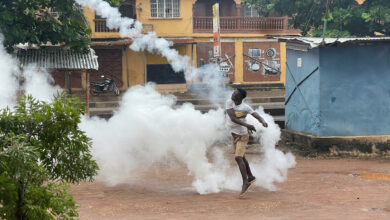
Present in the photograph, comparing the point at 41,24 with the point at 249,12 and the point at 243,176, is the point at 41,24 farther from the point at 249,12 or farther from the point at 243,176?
the point at 249,12

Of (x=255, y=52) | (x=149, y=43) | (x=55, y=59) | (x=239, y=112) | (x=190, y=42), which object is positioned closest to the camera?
(x=239, y=112)

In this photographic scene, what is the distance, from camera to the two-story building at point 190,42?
97.9ft

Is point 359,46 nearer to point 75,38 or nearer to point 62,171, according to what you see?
point 75,38

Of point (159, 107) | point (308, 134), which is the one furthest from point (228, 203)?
point (308, 134)

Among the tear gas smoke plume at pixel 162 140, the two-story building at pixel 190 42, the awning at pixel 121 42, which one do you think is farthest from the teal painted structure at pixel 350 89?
the two-story building at pixel 190 42

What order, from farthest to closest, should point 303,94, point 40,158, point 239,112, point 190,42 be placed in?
point 190,42 < point 303,94 < point 239,112 < point 40,158

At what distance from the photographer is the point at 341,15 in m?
18.0

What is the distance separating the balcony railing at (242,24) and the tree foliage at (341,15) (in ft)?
34.8

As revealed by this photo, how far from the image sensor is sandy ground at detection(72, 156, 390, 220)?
801 cm

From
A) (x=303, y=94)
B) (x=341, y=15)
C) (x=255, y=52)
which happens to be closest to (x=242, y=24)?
(x=255, y=52)

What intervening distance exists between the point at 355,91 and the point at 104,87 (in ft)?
55.2

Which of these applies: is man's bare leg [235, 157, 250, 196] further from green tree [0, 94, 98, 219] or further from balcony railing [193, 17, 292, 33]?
balcony railing [193, 17, 292, 33]

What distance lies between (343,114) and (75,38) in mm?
6882

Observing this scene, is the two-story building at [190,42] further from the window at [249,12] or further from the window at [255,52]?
the window at [249,12]
